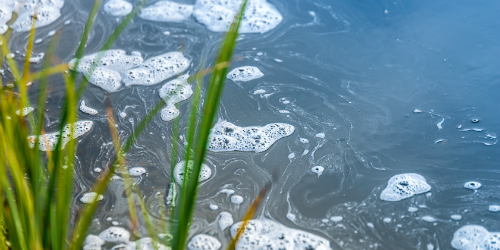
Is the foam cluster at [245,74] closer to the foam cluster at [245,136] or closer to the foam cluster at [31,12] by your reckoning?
the foam cluster at [245,136]

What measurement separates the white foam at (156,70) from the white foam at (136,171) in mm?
441

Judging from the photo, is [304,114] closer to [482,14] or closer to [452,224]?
[452,224]

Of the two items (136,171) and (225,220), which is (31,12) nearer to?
(136,171)

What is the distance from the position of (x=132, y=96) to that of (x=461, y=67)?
3.84 feet

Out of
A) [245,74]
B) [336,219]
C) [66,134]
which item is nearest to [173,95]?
[245,74]

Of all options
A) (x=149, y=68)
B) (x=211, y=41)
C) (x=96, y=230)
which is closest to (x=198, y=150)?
(x=96, y=230)

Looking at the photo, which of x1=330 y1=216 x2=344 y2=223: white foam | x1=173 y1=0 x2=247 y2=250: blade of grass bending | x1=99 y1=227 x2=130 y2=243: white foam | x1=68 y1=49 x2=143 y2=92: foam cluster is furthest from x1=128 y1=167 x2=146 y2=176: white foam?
x1=173 y1=0 x2=247 y2=250: blade of grass bending

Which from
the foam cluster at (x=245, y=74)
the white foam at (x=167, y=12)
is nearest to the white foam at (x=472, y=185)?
the foam cluster at (x=245, y=74)

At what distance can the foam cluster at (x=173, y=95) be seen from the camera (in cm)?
157

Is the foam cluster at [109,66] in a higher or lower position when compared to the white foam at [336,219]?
higher

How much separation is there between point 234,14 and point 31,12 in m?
0.90

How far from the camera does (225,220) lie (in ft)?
4.00

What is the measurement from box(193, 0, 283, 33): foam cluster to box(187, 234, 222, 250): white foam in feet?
3.33

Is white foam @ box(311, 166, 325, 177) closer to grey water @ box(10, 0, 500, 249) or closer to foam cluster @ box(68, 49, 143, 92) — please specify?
grey water @ box(10, 0, 500, 249)
